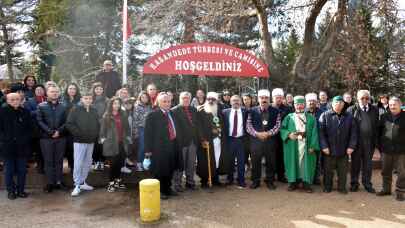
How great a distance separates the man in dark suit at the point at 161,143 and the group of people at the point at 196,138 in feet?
0.06

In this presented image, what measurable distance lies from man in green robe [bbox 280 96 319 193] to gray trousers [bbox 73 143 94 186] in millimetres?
3741

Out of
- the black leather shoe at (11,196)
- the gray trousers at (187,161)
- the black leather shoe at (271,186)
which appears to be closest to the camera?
the black leather shoe at (11,196)

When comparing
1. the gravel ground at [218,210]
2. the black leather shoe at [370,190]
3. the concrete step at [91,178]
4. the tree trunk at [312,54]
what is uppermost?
the tree trunk at [312,54]

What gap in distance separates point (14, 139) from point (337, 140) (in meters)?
5.82

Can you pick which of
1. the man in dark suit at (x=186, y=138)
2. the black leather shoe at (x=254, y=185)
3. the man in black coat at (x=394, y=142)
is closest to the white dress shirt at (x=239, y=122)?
the man in dark suit at (x=186, y=138)

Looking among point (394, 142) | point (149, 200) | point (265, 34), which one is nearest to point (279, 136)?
point (394, 142)

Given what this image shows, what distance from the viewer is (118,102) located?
6.49 m

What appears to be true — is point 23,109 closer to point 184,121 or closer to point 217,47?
point 184,121

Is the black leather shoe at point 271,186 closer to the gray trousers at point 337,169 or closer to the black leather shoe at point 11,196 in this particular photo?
the gray trousers at point 337,169

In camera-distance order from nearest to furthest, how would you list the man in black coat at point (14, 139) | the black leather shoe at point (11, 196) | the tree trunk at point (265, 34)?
the man in black coat at point (14, 139) → the black leather shoe at point (11, 196) → the tree trunk at point (265, 34)

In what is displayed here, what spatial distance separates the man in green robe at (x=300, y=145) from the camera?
21.8 ft

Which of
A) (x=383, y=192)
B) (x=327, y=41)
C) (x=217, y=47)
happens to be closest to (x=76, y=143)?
(x=217, y=47)

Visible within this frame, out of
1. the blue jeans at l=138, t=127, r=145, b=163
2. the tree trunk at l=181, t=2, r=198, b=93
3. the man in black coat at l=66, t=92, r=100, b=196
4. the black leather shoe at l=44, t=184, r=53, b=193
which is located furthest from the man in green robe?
the tree trunk at l=181, t=2, r=198, b=93

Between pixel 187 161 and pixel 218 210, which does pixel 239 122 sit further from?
pixel 218 210
